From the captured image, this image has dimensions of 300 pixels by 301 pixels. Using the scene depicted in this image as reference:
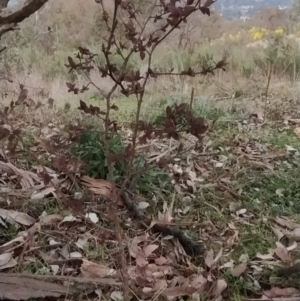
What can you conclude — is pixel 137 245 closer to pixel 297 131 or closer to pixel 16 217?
pixel 16 217

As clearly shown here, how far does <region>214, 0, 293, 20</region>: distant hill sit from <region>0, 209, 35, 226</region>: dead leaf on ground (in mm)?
A: 3804

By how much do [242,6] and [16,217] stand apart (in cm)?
439

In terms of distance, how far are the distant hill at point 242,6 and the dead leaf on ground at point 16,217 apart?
3.80 metres

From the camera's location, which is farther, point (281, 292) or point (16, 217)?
point (16, 217)

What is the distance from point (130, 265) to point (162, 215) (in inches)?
13.4

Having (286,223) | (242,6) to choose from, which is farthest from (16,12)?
(242,6)

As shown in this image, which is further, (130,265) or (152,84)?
(152,84)

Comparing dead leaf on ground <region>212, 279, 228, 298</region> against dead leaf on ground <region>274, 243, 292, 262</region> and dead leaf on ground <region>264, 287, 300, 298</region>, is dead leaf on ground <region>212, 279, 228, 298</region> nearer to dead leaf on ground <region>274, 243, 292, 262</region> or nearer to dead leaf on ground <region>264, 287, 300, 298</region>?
dead leaf on ground <region>264, 287, 300, 298</region>

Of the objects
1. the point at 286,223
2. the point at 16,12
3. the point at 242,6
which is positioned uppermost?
the point at 16,12

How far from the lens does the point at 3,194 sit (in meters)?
1.89

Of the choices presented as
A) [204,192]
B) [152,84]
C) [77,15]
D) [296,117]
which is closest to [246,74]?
[152,84]

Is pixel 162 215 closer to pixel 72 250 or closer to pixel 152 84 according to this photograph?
pixel 72 250

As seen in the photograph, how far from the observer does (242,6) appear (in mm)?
5539

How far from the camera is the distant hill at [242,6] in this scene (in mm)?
5236
